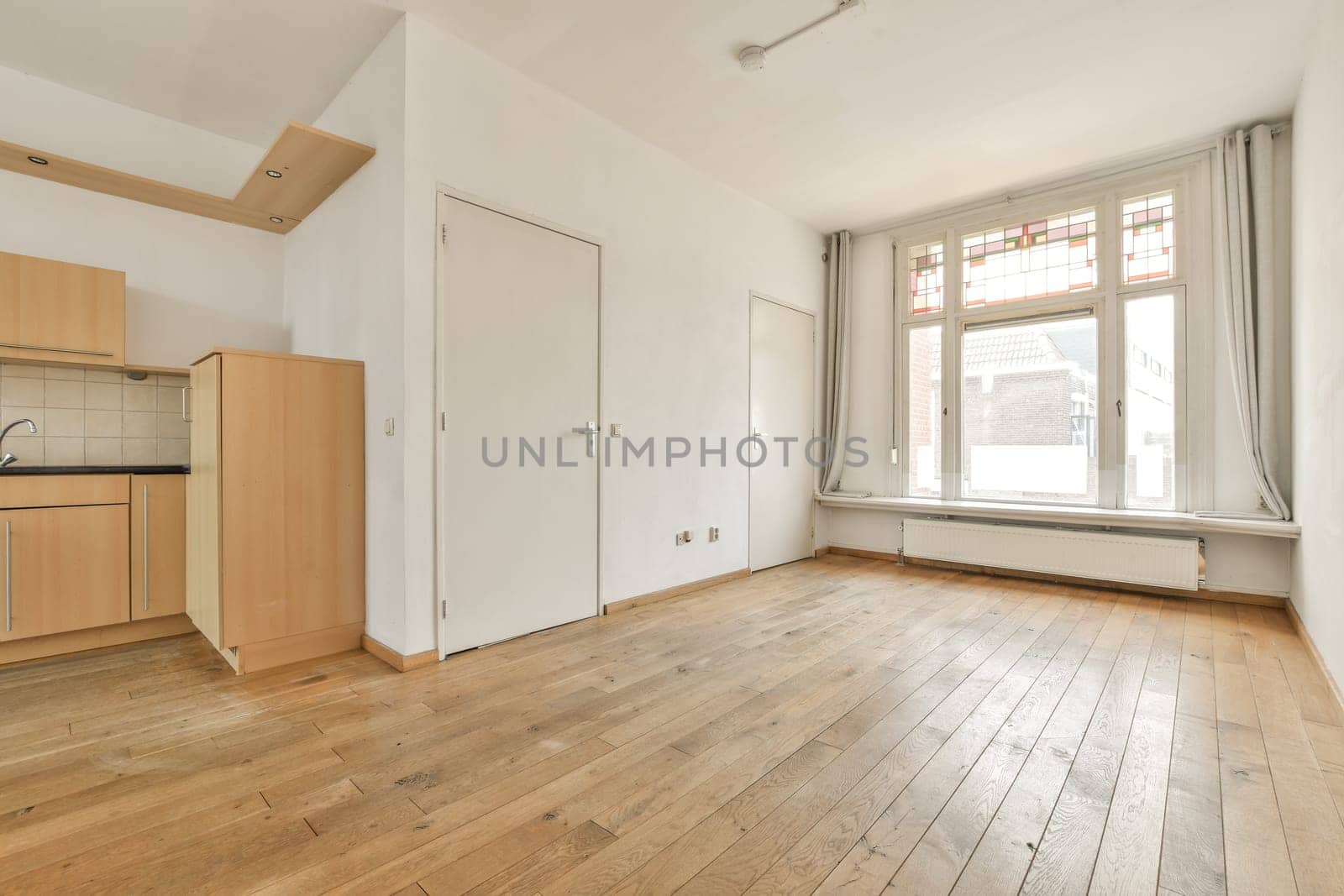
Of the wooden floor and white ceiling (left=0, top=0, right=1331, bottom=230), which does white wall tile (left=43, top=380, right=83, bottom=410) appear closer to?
the wooden floor

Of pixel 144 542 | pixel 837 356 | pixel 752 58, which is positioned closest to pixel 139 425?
pixel 144 542

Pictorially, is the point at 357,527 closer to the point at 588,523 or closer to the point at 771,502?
the point at 588,523

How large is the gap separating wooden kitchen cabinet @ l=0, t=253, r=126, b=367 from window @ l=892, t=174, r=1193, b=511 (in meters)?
5.39

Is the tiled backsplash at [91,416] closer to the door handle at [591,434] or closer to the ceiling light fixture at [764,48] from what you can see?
the door handle at [591,434]

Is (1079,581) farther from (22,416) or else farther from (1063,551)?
(22,416)

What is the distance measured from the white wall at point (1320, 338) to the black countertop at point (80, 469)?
5.18m

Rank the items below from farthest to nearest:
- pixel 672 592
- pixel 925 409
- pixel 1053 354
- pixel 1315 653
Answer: pixel 925 409 → pixel 1053 354 → pixel 672 592 → pixel 1315 653

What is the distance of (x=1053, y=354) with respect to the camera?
4617mm

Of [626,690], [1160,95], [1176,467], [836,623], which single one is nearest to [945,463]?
[1176,467]

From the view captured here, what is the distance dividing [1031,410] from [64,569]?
19.7ft

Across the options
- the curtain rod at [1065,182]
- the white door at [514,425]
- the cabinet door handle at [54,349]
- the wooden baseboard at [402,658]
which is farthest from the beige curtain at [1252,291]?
the cabinet door handle at [54,349]

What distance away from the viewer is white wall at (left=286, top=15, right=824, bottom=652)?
273 cm

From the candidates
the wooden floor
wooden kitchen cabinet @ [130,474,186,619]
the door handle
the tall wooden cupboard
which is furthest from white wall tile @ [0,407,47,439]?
the door handle

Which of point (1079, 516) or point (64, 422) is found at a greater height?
point (64, 422)
